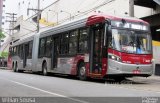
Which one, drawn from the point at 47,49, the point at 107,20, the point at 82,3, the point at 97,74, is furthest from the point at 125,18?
the point at 82,3

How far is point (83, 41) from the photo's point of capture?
2214cm

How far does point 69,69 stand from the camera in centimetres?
2397

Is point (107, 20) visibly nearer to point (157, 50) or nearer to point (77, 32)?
point (77, 32)

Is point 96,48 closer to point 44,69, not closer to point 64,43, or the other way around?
point 64,43

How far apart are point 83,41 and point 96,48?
1.61m

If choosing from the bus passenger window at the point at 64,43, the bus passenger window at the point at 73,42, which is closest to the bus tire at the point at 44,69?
the bus passenger window at the point at 64,43

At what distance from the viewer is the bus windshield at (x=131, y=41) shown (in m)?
19.6

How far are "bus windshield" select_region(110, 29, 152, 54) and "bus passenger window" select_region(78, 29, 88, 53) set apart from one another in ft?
8.35

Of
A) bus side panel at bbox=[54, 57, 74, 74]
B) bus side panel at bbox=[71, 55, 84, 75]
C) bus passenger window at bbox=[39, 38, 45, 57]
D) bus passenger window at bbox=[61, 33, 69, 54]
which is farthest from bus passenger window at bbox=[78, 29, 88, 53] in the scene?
bus passenger window at bbox=[39, 38, 45, 57]

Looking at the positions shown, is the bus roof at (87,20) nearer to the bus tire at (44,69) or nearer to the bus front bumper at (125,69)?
the bus front bumper at (125,69)

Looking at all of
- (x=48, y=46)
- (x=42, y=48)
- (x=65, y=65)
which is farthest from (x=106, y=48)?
(x=42, y=48)

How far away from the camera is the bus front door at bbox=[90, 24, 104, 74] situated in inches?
800

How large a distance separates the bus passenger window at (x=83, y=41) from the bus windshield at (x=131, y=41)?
2.55 metres

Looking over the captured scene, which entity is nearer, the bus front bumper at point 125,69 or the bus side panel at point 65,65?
the bus front bumper at point 125,69
